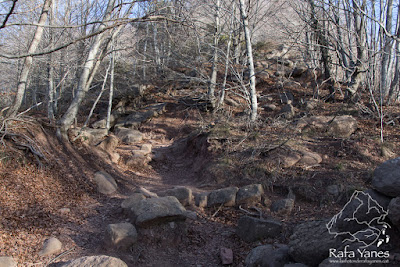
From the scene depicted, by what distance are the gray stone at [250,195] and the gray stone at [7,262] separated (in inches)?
157

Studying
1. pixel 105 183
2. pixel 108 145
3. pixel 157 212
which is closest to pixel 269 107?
pixel 108 145

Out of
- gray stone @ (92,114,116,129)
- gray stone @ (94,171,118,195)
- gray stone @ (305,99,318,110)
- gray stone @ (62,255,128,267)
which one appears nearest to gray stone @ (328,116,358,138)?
gray stone @ (305,99,318,110)

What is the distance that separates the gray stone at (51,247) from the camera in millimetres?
4289

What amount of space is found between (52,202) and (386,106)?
10103mm

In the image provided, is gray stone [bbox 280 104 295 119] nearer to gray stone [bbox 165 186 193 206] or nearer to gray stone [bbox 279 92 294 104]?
gray stone [bbox 279 92 294 104]

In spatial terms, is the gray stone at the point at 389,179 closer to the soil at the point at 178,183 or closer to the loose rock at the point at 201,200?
the soil at the point at 178,183

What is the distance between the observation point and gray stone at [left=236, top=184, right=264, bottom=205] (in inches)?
245

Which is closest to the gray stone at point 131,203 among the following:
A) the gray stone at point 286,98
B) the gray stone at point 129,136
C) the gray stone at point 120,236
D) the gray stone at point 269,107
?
the gray stone at point 120,236

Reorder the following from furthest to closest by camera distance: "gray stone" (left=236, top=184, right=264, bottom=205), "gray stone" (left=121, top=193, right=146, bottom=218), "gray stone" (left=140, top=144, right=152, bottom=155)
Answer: "gray stone" (left=140, top=144, right=152, bottom=155), "gray stone" (left=236, top=184, right=264, bottom=205), "gray stone" (left=121, top=193, right=146, bottom=218)

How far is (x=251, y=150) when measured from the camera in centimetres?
796

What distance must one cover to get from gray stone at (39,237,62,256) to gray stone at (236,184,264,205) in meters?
3.42

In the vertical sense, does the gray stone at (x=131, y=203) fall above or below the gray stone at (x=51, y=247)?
above

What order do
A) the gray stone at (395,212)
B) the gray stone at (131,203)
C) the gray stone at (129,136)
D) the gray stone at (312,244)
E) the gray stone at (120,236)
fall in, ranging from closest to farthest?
1. the gray stone at (395,212)
2. the gray stone at (312,244)
3. the gray stone at (120,236)
4. the gray stone at (131,203)
5. the gray stone at (129,136)

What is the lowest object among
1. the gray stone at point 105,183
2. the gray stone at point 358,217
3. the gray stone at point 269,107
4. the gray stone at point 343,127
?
the gray stone at point 105,183
